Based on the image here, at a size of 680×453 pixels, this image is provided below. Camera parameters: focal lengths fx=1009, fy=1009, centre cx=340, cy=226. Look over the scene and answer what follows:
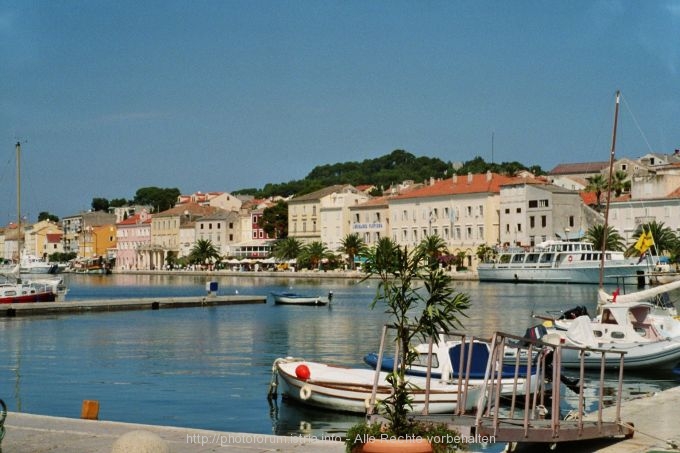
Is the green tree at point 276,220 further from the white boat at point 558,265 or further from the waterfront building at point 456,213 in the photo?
the white boat at point 558,265

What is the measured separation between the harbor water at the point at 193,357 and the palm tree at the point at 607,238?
1660 inches

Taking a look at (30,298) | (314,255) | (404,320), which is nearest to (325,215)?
(314,255)

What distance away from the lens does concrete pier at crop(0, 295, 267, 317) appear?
54625mm

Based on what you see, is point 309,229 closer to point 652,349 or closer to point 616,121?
point 616,121

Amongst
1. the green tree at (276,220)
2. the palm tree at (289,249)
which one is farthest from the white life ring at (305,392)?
the green tree at (276,220)

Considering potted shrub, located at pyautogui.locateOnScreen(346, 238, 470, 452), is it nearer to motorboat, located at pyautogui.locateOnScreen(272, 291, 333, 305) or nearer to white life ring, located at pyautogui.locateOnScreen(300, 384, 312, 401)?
white life ring, located at pyautogui.locateOnScreen(300, 384, 312, 401)

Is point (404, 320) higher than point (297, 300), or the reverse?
point (404, 320)

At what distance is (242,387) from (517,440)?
14.8 m

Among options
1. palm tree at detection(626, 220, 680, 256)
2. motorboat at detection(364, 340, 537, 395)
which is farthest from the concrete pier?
palm tree at detection(626, 220, 680, 256)

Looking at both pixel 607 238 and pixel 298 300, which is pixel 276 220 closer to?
pixel 607 238

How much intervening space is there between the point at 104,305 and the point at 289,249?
87.2 m

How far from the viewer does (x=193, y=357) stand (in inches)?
1384

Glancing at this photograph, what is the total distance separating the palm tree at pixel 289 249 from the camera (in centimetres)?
14575

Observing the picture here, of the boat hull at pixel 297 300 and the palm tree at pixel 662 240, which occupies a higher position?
the palm tree at pixel 662 240
